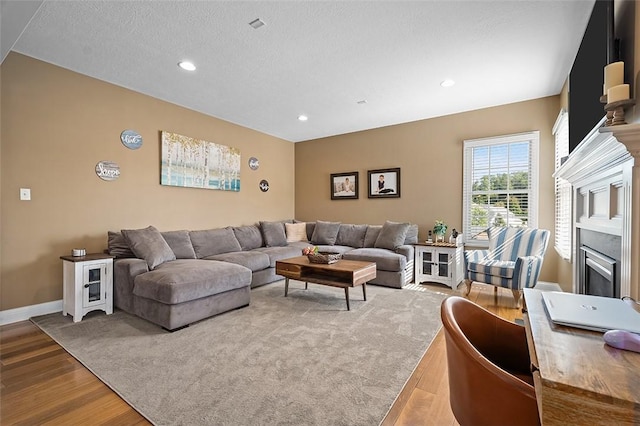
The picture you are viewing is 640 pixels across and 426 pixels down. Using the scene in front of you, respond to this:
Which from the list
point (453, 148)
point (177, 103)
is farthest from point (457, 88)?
point (177, 103)

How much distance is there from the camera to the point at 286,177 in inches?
251

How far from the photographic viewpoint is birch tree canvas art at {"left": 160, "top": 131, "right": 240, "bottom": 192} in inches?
162

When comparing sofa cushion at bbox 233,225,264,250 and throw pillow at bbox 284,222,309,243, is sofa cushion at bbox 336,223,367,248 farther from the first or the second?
sofa cushion at bbox 233,225,264,250

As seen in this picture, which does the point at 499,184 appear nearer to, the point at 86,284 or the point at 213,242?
the point at 213,242

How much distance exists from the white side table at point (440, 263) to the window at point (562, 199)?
1182mm

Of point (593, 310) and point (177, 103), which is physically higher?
point (177, 103)

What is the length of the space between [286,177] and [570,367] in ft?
19.6

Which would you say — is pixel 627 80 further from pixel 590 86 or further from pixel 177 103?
pixel 177 103

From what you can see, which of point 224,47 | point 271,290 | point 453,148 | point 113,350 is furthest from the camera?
point 453,148

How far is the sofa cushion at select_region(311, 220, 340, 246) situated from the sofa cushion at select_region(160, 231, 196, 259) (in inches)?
92.2

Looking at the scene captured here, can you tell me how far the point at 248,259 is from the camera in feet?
13.0

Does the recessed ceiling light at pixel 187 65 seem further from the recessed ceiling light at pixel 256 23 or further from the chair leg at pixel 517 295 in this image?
the chair leg at pixel 517 295

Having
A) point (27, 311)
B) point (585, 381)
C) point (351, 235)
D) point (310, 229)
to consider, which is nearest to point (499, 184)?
point (351, 235)

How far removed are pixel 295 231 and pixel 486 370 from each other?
4855 millimetres
